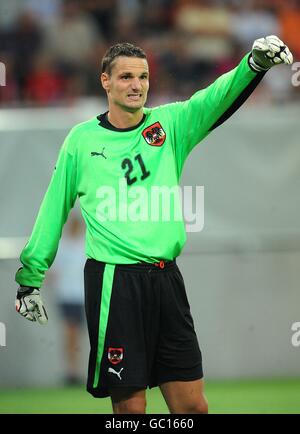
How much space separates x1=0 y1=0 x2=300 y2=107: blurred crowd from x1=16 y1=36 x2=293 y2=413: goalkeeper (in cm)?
410

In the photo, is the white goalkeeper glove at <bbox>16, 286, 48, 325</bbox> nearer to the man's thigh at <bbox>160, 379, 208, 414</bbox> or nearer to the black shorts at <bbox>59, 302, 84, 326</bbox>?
the man's thigh at <bbox>160, 379, 208, 414</bbox>

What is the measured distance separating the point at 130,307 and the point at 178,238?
1.29 ft

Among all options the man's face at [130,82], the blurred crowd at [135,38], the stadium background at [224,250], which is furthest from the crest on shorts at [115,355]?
the blurred crowd at [135,38]

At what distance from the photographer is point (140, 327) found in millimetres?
4785

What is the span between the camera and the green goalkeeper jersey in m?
4.77

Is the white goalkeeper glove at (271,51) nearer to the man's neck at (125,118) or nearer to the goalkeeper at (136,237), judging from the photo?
→ the goalkeeper at (136,237)

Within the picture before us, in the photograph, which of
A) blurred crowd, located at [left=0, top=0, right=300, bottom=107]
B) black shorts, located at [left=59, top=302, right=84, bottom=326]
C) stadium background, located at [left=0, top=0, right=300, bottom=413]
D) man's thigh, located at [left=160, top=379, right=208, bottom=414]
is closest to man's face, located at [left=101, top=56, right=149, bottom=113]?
man's thigh, located at [left=160, top=379, right=208, bottom=414]

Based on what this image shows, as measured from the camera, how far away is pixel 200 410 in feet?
15.8

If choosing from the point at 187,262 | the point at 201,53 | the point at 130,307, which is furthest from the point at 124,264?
the point at 201,53

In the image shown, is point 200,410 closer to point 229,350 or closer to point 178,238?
point 178,238

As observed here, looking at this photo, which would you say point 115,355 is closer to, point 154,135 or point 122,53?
point 154,135

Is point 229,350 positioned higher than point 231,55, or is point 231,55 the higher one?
point 231,55

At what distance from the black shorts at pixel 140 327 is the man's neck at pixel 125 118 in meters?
0.68

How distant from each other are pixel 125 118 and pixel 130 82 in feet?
0.58
